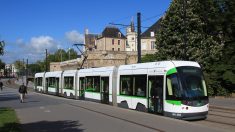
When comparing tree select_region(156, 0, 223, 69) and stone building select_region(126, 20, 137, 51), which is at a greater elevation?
stone building select_region(126, 20, 137, 51)

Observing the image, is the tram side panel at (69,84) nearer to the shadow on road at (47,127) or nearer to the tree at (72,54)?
the shadow on road at (47,127)

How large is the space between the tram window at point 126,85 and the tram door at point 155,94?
2809 mm

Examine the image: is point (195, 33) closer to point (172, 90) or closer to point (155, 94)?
point (155, 94)

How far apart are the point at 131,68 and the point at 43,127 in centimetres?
1007

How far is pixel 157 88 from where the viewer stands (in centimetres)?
2058

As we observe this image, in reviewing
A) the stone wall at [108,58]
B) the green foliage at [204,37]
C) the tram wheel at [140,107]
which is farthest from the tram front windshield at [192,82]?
the stone wall at [108,58]

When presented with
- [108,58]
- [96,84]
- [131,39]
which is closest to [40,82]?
[96,84]

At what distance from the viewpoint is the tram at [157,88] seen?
61.2 ft

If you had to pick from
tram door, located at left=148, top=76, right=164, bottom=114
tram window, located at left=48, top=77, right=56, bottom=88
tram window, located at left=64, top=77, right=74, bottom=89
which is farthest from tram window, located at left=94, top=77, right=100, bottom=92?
tram window, located at left=48, top=77, right=56, bottom=88

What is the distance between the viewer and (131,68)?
2481 centimetres

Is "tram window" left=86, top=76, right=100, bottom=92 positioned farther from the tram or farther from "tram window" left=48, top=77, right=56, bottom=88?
"tram window" left=48, top=77, right=56, bottom=88

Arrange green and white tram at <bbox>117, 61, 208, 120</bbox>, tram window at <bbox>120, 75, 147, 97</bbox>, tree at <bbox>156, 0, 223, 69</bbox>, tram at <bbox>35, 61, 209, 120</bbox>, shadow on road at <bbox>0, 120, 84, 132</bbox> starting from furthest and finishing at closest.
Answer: tree at <bbox>156, 0, 223, 69</bbox>
tram window at <bbox>120, 75, 147, 97</bbox>
tram at <bbox>35, 61, 209, 120</bbox>
green and white tram at <bbox>117, 61, 208, 120</bbox>
shadow on road at <bbox>0, 120, 84, 132</bbox>

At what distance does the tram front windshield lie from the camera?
18750 millimetres

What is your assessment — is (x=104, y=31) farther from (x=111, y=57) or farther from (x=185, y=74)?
(x=185, y=74)
